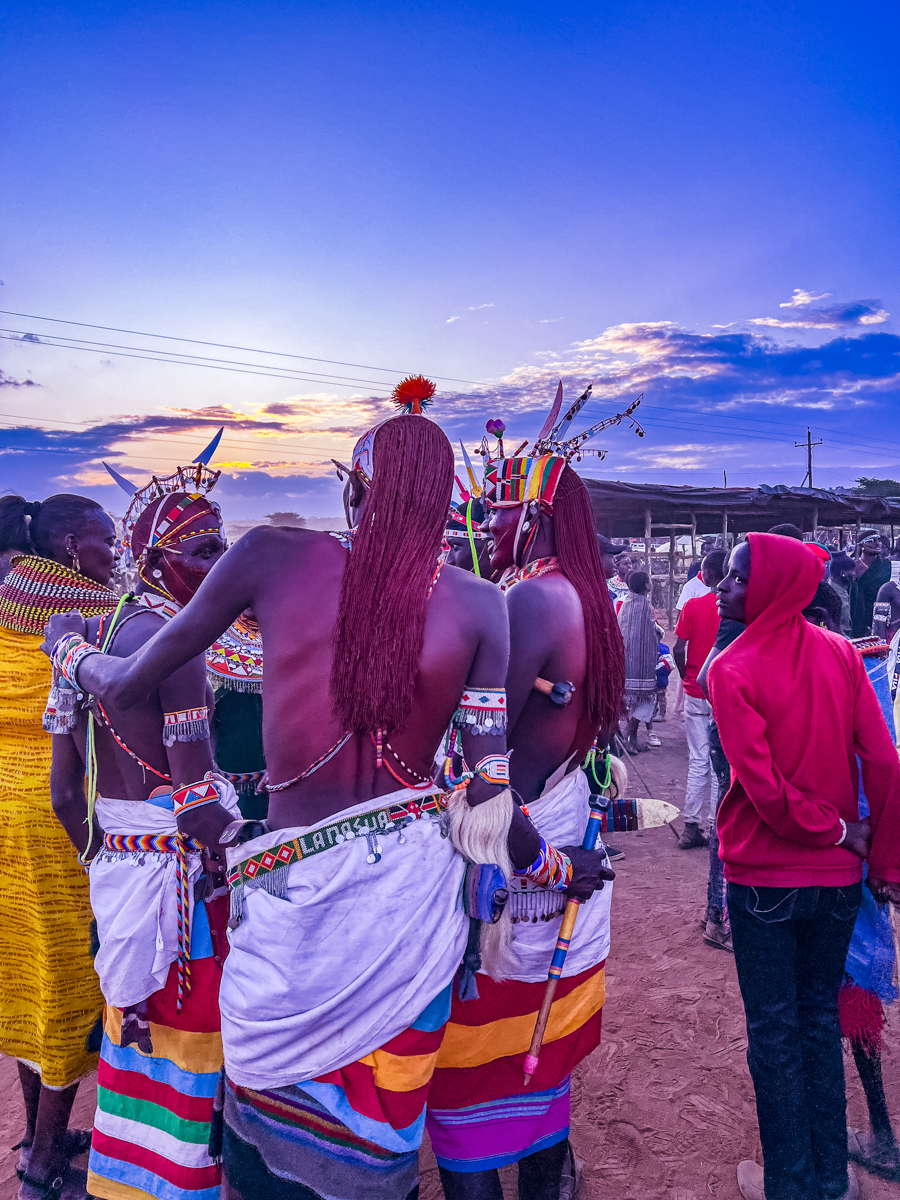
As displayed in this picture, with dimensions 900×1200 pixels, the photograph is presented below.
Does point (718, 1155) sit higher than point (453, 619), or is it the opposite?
point (453, 619)

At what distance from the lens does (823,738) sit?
8.52ft

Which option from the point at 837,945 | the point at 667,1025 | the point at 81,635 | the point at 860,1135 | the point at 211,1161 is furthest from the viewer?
the point at 667,1025

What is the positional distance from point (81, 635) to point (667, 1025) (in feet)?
11.6

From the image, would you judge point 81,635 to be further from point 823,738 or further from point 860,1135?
point 860,1135

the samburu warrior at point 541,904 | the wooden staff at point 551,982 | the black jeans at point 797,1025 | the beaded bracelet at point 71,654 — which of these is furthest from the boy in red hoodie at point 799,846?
the beaded bracelet at point 71,654

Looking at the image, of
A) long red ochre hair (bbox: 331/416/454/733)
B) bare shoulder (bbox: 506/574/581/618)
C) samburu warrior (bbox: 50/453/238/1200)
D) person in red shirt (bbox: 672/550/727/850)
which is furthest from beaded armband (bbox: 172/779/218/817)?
person in red shirt (bbox: 672/550/727/850)

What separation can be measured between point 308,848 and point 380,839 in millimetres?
162

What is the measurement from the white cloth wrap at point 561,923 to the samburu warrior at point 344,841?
69cm

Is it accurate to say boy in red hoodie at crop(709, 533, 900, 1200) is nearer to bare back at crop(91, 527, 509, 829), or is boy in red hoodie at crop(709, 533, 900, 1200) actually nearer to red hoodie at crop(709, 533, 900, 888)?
red hoodie at crop(709, 533, 900, 888)

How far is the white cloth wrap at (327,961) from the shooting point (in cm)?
166

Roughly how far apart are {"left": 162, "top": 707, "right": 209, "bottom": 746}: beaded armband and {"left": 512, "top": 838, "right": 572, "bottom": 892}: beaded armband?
1.02 metres

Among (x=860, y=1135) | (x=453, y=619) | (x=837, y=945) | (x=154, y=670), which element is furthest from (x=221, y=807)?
(x=860, y=1135)

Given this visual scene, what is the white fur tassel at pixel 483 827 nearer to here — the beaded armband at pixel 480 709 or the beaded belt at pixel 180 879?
the beaded armband at pixel 480 709

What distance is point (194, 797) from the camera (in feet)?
6.99
